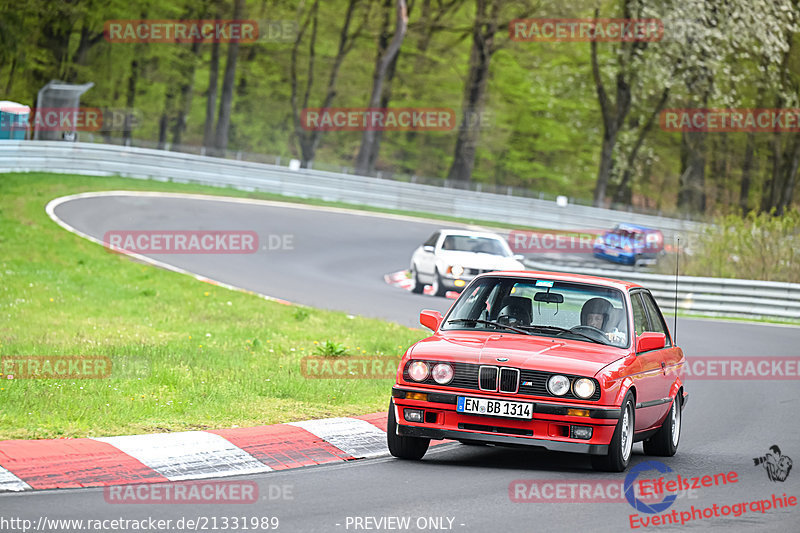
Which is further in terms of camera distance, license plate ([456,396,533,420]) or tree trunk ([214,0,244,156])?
tree trunk ([214,0,244,156])

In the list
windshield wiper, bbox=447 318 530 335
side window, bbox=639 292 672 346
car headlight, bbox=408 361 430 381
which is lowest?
car headlight, bbox=408 361 430 381

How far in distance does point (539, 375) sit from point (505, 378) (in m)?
0.24

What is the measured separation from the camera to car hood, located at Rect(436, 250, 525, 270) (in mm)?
24250

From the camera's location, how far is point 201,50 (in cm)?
7225

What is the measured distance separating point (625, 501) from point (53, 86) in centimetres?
3577

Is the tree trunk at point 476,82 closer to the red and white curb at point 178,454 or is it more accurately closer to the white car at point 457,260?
the white car at point 457,260

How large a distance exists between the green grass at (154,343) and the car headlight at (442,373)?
1.77m

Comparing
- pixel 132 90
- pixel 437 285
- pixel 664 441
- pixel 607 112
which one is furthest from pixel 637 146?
pixel 664 441

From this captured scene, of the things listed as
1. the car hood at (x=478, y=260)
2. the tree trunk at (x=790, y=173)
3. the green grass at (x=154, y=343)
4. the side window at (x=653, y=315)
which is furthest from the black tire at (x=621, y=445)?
the tree trunk at (x=790, y=173)

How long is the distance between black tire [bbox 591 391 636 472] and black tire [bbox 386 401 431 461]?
131 centimetres

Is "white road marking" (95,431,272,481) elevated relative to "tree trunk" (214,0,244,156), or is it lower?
lower

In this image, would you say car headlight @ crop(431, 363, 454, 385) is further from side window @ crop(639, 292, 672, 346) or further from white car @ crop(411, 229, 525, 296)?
white car @ crop(411, 229, 525, 296)

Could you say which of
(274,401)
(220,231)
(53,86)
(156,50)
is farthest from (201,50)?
(274,401)

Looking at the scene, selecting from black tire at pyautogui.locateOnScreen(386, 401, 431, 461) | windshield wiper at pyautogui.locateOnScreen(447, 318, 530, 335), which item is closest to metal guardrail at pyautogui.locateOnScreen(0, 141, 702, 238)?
windshield wiper at pyautogui.locateOnScreen(447, 318, 530, 335)
